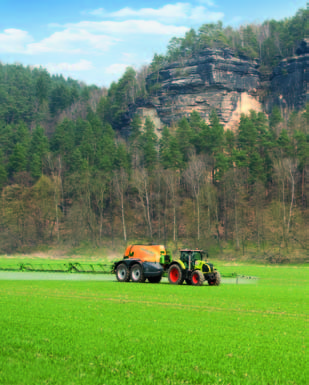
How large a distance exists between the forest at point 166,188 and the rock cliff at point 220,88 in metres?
15.1

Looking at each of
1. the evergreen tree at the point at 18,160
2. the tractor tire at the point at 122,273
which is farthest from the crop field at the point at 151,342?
the evergreen tree at the point at 18,160

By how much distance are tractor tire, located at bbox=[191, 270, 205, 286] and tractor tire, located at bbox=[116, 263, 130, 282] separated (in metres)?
4.94

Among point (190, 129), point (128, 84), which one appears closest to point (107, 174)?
point (190, 129)

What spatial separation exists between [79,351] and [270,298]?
13.5 metres

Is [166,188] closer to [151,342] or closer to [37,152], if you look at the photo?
[37,152]

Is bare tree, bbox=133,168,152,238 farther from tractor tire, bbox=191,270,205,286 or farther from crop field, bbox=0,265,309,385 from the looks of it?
crop field, bbox=0,265,309,385

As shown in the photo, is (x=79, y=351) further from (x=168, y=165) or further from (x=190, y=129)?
(x=190, y=129)

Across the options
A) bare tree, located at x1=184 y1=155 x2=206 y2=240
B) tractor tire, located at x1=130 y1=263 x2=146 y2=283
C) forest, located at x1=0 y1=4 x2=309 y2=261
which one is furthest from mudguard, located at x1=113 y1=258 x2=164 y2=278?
bare tree, located at x1=184 y1=155 x2=206 y2=240

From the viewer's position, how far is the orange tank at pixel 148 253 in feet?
105

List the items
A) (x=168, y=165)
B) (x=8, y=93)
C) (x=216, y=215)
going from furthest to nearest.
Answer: (x=8, y=93)
(x=168, y=165)
(x=216, y=215)

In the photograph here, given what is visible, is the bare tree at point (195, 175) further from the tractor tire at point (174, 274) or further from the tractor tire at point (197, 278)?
the tractor tire at point (197, 278)

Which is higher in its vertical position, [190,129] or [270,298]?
[190,129]

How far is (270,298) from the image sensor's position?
860 inches

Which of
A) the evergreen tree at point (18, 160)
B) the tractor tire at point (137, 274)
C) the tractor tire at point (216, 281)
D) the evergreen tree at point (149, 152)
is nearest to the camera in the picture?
the tractor tire at point (216, 281)
